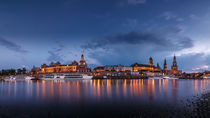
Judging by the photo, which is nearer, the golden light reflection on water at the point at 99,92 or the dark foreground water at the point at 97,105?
the dark foreground water at the point at 97,105

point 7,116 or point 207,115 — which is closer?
point 207,115

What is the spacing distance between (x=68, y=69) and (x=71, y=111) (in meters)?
175

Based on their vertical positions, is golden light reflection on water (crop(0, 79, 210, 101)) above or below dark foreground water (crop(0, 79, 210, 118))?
below

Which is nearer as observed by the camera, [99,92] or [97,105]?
[97,105]

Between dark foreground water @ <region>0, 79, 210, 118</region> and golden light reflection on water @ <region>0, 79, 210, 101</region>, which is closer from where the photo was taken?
dark foreground water @ <region>0, 79, 210, 118</region>

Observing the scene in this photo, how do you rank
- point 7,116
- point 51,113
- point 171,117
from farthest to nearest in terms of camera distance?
point 51,113 → point 7,116 → point 171,117

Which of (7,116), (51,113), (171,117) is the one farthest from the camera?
(51,113)

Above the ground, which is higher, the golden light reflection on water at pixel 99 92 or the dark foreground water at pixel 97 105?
the dark foreground water at pixel 97 105

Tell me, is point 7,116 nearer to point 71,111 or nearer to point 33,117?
point 33,117

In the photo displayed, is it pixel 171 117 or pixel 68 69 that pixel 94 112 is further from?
pixel 68 69

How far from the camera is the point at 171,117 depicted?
1275cm

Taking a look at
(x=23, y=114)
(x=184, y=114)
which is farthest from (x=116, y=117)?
(x=23, y=114)

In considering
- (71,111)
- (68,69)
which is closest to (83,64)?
(68,69)

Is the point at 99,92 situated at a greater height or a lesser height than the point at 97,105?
lesser
